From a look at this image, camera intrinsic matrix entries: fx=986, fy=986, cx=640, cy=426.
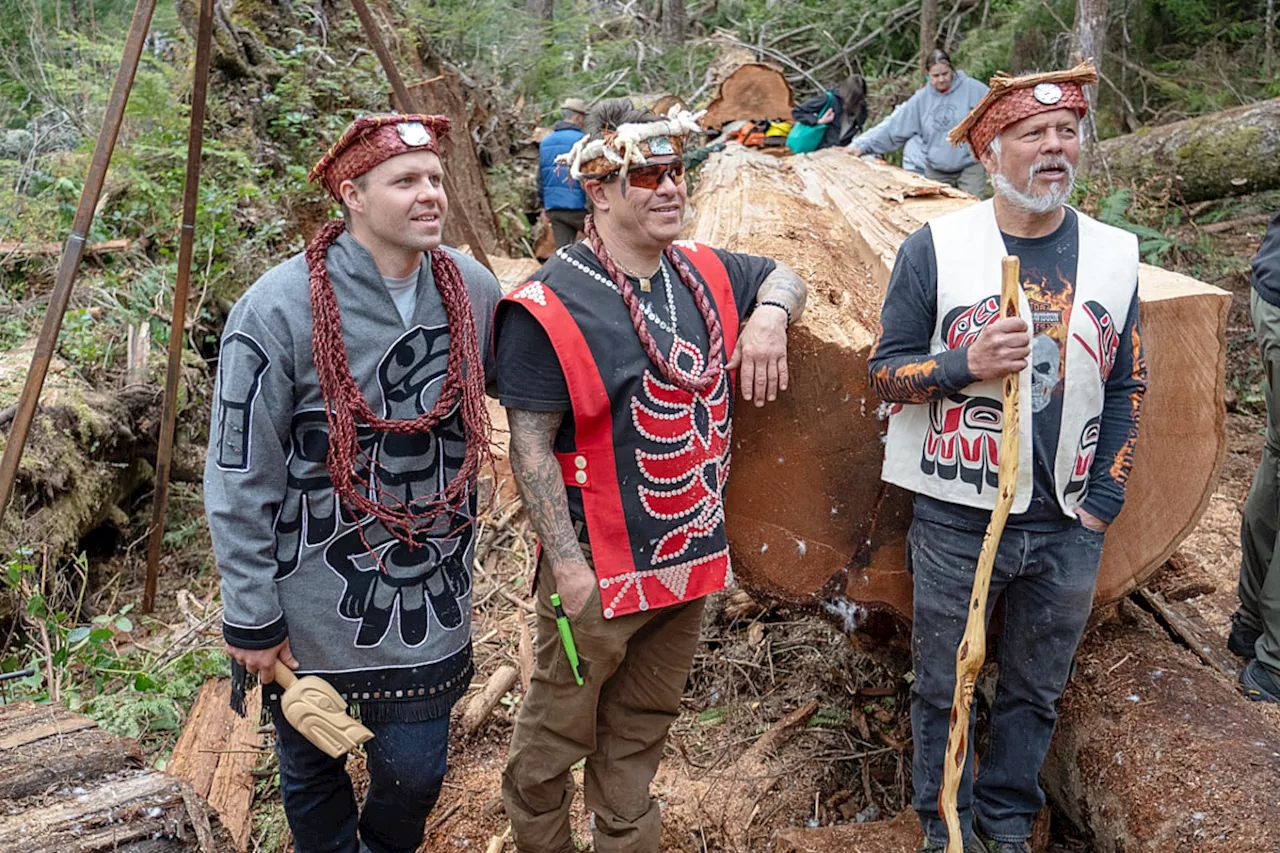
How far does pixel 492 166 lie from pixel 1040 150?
8573 mm

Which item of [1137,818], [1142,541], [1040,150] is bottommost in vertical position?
[1137,818]

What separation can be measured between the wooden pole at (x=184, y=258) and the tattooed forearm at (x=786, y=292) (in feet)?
6.24

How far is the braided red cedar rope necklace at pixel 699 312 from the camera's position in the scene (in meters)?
2.32

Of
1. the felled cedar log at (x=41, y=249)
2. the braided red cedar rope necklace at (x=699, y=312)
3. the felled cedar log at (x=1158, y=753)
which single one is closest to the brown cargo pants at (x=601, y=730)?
the braided red cedar rope necklace at (x=699, y=312)

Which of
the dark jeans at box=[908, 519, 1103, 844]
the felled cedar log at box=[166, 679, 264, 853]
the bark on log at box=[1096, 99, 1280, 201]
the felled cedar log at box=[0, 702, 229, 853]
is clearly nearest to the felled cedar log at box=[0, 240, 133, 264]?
the felled cedar log at box=[166, 679, 264, 853]

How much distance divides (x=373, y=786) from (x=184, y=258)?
2006 mm

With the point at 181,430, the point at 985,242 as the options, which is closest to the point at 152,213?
the point at 181,430

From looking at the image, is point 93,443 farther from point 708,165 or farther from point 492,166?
point 492,166

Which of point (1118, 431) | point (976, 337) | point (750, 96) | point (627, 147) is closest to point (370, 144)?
point (627, 147)

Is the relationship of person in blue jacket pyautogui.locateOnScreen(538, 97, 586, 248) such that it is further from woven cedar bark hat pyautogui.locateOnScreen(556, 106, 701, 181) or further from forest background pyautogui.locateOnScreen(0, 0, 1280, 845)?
woven cedar bark hat pyautogui.locateOnScreen(556, 106, 701, 181)

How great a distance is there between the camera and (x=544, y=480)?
2342mm

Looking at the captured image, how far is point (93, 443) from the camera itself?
4598 millimetres

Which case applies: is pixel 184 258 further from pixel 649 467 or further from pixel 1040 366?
pixel 1040 366

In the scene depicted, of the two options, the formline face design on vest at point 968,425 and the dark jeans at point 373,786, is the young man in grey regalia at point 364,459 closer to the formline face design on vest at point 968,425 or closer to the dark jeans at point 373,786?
the dark jeans at point 373,786
